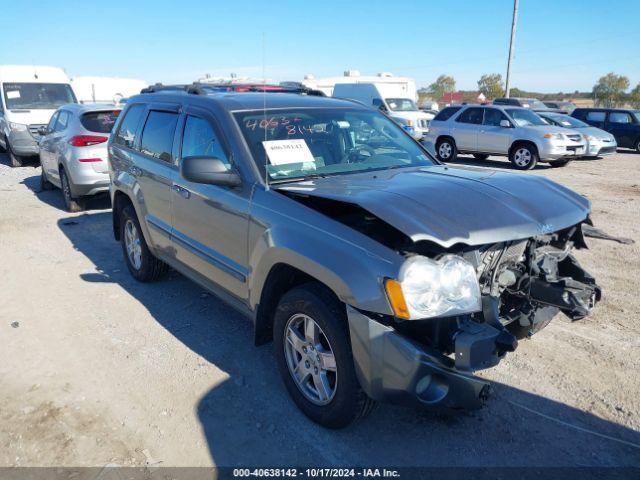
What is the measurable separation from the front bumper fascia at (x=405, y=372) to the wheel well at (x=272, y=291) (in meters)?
0.59

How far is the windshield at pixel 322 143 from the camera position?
12.0 feet

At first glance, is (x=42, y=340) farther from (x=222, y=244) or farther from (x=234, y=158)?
(x=234, y=158)

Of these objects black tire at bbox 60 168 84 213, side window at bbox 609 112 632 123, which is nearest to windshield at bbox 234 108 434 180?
black tire at bbox 60 168 84 213

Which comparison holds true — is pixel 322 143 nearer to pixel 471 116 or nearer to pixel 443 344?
pixel 443 344

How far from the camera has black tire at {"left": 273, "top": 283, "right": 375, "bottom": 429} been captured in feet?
9.13

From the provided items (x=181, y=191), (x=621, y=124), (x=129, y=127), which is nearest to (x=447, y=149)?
(x=621, y=124)

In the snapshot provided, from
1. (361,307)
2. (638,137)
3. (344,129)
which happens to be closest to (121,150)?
(344,129)

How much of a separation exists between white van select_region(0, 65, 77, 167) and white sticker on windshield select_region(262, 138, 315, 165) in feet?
39.8

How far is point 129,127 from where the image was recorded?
212 inches

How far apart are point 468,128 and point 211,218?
13.0 metres

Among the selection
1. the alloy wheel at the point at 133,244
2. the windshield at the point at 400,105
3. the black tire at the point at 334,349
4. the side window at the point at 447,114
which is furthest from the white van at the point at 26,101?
the black tire at the point at 334,349

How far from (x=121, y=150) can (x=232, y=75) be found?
383 cm

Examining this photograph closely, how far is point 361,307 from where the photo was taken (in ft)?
8.54

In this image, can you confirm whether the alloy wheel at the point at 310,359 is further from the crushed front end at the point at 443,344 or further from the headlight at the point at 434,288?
the headlight at the point at 434,288
